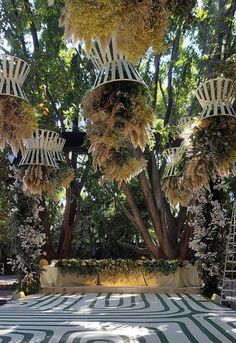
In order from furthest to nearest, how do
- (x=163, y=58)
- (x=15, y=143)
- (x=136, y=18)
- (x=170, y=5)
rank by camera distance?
(x=163, y=58), (x=15, y=143), (x=170, y=5), (x=136, y=18)

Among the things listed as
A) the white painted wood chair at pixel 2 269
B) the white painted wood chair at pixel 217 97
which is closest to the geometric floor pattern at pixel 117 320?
the white painted wood chair at pixel 217 97

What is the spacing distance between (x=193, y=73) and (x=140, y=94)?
10623mm

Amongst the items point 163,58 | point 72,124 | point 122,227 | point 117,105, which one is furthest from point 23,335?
point 122,227

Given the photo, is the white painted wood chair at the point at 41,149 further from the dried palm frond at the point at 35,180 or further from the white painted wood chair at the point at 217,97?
the white painted wood chair at the point at 217,97

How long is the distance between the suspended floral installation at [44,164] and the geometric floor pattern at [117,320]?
1978 mm

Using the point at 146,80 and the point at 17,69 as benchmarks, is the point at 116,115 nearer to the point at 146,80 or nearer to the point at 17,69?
the point at 17,69

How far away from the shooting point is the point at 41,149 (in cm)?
760

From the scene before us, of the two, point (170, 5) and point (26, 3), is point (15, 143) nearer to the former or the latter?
point (170, 5)

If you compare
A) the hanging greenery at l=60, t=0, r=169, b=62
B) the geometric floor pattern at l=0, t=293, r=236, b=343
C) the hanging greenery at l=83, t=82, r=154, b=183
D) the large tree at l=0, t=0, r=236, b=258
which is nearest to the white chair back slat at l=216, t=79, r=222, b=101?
the hanging greenery at l=83, t=82, r=154, b=183

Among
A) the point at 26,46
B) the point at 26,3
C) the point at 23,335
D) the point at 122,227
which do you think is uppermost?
the point at 26,46

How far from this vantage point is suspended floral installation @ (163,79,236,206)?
4.98 metres

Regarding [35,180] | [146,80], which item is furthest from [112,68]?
[146,80]

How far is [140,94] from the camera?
3957mm

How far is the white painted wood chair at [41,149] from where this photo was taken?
7.41 meters
